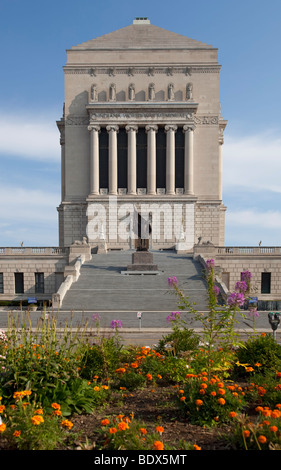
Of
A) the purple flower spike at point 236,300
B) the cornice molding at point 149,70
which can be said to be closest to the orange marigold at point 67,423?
the purple flower spike at point 236,300

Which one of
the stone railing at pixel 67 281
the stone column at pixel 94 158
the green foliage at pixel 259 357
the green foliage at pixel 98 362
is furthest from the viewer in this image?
the stone column at pixel 94 158

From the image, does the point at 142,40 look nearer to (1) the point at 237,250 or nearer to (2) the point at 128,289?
(1) the point at 237,250

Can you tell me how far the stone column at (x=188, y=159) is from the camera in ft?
173

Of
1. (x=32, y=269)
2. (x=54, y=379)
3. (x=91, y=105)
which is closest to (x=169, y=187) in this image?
(x=91, y=105)

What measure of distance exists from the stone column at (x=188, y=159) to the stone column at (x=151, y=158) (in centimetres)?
442

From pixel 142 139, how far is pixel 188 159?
735 cm

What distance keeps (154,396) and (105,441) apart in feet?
9.50

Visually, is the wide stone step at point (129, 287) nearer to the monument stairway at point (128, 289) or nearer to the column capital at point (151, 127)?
the monument stairway at point (128, 289)

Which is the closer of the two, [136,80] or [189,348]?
[189,348]

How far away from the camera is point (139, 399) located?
8.61 m

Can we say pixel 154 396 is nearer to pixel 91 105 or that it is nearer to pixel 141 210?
pixel 141 210

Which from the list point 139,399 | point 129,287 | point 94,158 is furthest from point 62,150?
point 139,399

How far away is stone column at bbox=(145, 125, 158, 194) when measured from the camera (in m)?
52.8

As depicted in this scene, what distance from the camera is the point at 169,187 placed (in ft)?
174
